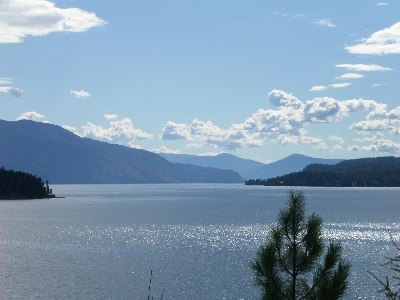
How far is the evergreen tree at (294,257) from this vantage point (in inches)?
645

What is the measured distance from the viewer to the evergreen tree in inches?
645

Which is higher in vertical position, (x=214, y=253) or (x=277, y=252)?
(x=277, y=252)

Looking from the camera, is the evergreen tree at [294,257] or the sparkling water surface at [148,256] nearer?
the evergreen tree at [294,257]

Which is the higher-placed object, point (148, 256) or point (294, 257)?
point (294, 257)

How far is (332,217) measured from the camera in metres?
134

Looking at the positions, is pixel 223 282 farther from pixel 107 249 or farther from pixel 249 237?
pixel 249 237

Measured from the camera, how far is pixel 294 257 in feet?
55.3

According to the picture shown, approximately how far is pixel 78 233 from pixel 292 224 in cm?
8738

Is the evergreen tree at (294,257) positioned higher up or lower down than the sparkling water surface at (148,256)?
higher up

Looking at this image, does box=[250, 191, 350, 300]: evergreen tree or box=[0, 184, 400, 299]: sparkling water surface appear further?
box=[0, 184, 400, 299]: sparkling water surface

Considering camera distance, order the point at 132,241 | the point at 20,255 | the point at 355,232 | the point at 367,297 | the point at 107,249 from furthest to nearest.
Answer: the point at 355,232
the point at 132,241
the point at 107,249
the point at 20,255
the point at 367,297

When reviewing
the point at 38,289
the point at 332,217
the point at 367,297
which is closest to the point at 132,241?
the point at 38,289

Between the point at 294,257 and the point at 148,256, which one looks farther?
the point at 148,256

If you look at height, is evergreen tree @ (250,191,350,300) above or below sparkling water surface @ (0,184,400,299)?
above
